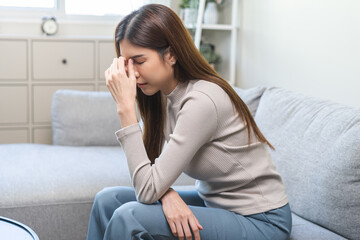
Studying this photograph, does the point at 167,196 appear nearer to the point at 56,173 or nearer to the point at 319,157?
the point at 319,157

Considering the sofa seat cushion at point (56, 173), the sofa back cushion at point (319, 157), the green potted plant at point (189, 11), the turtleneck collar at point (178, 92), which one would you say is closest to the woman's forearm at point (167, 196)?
the turtleneck collar at point (178, 92)

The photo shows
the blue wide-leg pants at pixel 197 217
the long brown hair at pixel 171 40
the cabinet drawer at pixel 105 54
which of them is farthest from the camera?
the cabinet drawer at pixel 105 54

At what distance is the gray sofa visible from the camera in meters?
1.44

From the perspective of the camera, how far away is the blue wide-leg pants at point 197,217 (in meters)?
1.18

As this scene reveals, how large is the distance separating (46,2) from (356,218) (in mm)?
2723

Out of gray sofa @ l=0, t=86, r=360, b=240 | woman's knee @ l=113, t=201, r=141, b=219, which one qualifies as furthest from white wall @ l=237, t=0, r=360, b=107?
woman's knee @ l=113, t=201, r=141, b=219

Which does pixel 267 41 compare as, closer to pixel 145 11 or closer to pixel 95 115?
pixel 95 115

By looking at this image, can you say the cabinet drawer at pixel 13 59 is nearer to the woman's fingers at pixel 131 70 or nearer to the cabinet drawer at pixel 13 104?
the cabinet drawer at pixel 13 104

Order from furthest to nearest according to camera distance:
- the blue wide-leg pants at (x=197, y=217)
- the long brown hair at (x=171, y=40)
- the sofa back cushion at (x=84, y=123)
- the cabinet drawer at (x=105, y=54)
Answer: the cabinet drawer at (x=105, y=54) → the sofa back cushion at (x=84, y=123) → the long brown hair at (x=171, y=40) → the blue wide-leg pants at (x=197, y=217)

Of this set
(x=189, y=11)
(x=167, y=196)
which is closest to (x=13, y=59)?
(x=189, y=11)

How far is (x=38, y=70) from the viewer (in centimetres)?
304

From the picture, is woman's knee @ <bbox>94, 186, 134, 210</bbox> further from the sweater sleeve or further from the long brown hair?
the long brown hair

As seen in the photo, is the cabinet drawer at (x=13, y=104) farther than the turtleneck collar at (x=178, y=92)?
Yes

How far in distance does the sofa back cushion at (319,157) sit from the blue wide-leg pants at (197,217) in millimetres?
207
